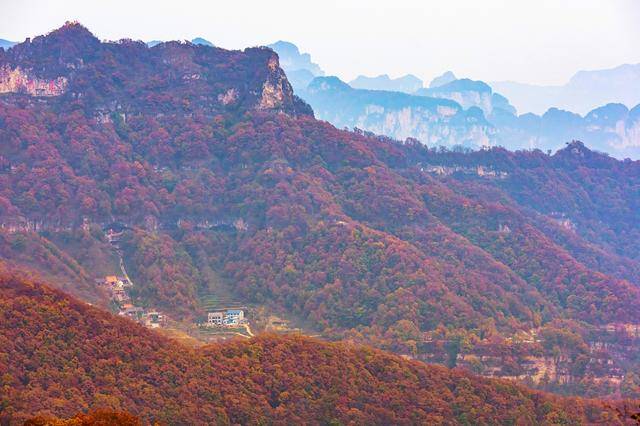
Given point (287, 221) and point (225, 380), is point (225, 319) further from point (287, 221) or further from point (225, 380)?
point (225, 380)

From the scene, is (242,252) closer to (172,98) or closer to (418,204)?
(418,204)

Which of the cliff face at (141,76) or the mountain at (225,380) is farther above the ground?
the cliff face at (141,76)

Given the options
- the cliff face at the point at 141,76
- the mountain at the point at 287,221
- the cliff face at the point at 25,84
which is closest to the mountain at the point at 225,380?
the mountain at the point at 287,221

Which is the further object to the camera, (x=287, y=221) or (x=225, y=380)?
(x=287, y=221)

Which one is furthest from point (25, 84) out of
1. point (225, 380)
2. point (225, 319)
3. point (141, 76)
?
point (225, 380)

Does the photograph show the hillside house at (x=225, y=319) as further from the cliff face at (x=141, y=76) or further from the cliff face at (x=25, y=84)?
the cliff face at (x=25, y=84)

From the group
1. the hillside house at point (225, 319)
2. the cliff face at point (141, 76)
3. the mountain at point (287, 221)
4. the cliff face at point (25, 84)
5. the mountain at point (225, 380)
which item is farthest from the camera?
the cliff face at point (141, 76)
